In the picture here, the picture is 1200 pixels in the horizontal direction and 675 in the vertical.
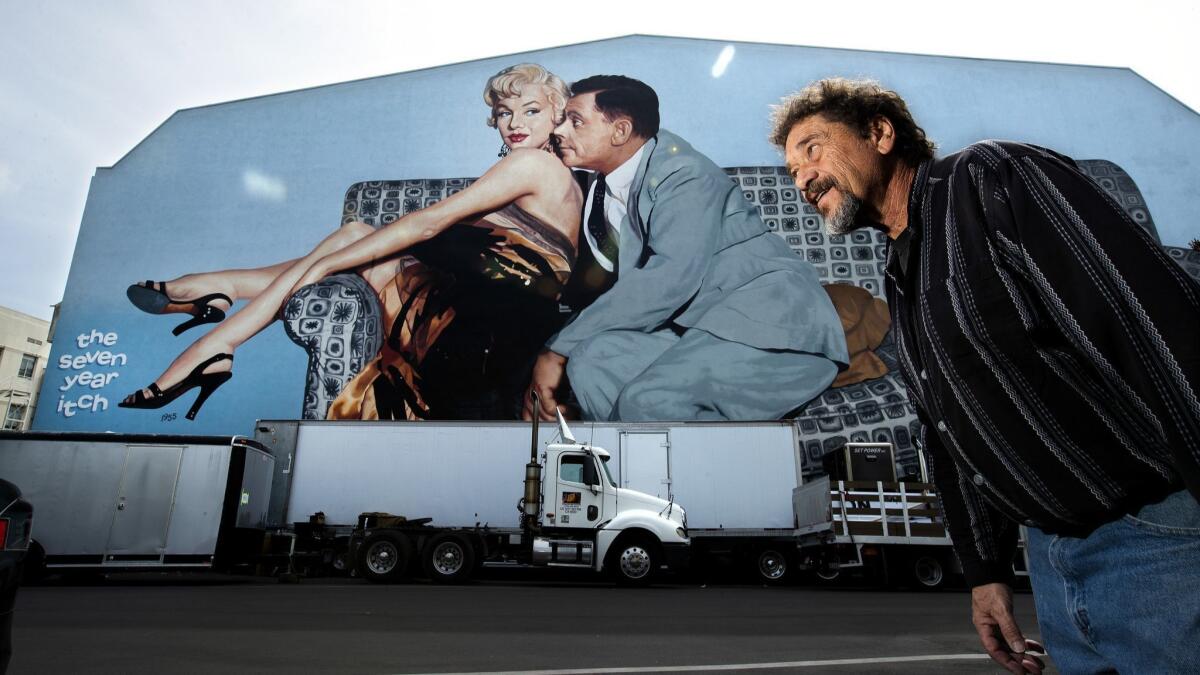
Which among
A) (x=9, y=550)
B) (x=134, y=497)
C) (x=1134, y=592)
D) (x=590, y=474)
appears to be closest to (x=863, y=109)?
(x=1134, y=592)

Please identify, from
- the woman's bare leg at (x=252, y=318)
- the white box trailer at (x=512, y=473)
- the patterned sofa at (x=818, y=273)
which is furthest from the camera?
the woman's bare leg at (x=252, y=318)

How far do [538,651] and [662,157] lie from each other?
62.2 ft

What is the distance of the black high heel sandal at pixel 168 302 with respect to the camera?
21.7 metres

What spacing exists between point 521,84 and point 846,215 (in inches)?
931

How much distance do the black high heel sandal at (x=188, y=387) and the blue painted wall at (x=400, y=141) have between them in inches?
23.2

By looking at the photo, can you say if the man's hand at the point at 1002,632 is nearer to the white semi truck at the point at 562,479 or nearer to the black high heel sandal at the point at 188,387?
the white semi truck at the point at 562,479

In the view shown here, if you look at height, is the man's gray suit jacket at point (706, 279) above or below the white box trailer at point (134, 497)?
above

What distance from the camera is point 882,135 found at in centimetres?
169

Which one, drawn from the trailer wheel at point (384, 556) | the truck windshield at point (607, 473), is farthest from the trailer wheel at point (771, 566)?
the trailer wheel at point (384, 556)

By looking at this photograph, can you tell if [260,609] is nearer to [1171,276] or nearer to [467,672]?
[467,672]

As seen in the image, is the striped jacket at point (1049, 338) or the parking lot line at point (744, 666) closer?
the striped jacket at point (1049, 338)

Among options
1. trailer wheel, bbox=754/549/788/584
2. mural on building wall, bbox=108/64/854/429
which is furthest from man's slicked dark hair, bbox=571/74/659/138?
trailer wheel, bbox=754/549/788/584

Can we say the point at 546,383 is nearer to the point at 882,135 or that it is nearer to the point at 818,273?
the point at 818,273

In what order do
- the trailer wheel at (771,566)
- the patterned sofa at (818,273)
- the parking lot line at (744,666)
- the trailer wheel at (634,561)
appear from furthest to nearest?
the patterned sofa at (818,273) → the trailer wheel at (771,566) → the trailer wheel at (634,561) → the parking lot line at (744,666)
